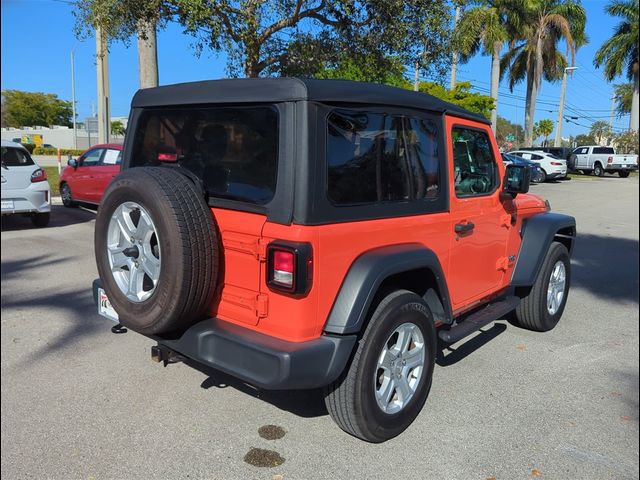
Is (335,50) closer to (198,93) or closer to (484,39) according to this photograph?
(198,93)

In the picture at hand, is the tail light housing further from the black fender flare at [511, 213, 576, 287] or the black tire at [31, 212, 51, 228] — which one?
the black tire at [31, 212, 51, 228]

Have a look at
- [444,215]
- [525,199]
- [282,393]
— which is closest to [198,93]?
[444,215]

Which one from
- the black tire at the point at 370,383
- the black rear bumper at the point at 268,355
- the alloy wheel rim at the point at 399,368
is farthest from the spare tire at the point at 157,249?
the alloy wheel rim at the point at 399,368

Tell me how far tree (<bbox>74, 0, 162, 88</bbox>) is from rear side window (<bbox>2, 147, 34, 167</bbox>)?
9.20 ft

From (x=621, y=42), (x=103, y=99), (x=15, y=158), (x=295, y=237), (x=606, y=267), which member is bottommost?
(x=606, y=267)

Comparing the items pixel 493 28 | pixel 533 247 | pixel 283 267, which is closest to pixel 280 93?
pixel 283 267

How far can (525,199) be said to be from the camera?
4.71 metres

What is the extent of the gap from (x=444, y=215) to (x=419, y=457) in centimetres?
145

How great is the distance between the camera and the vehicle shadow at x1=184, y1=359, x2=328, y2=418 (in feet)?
11.1

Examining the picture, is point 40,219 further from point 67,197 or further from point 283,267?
point 283,267

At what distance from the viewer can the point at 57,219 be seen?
10.7m

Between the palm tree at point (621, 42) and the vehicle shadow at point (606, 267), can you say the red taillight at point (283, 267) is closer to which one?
the palm tree at point (621, 42)

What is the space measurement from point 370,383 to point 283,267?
832 mm

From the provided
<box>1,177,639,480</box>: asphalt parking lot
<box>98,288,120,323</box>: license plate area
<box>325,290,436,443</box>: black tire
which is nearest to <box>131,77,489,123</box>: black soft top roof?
<box>325,290,436,443</box>: black tire
